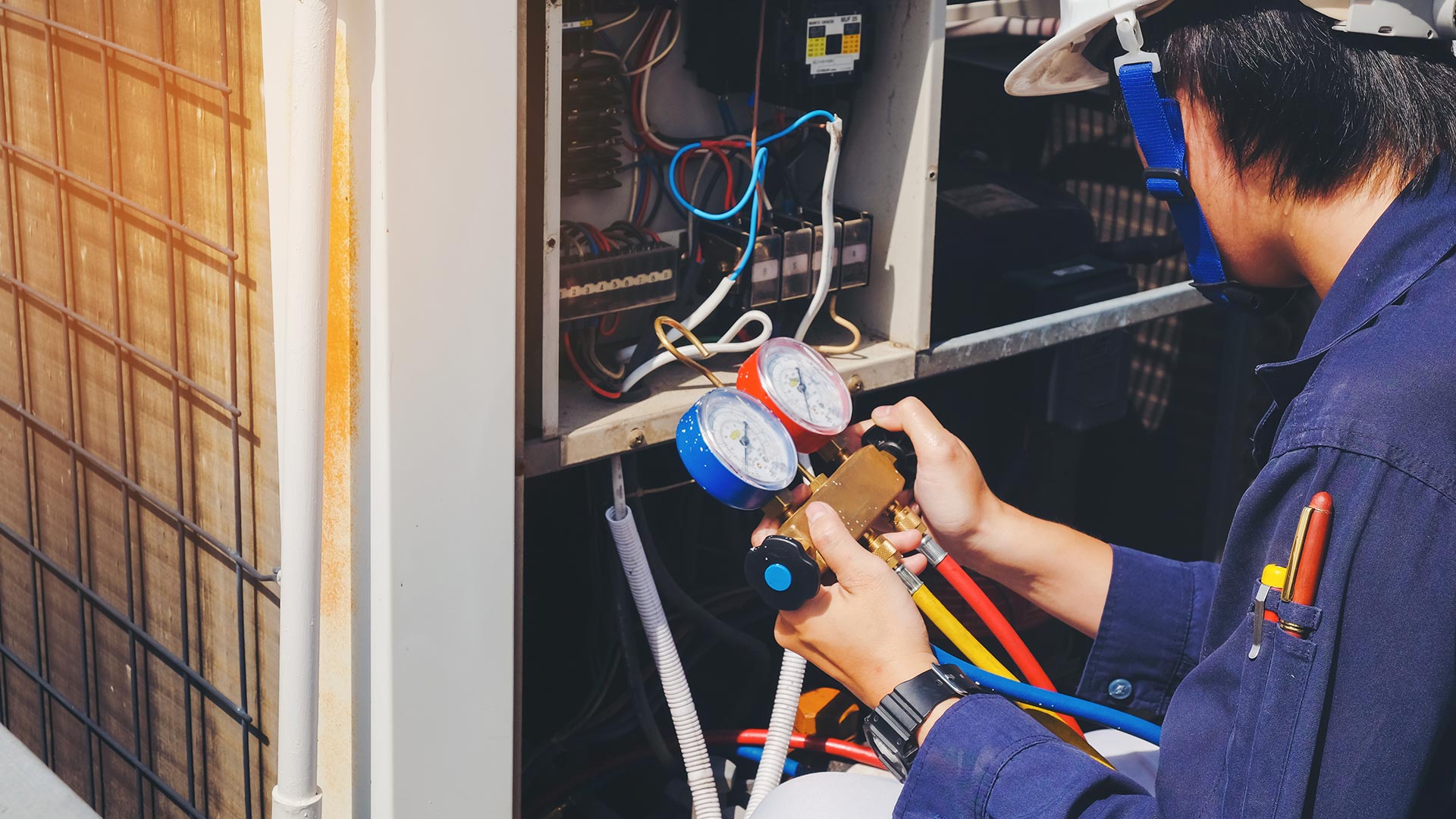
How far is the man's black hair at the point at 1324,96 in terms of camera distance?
1.07 metres

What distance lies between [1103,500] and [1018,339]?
1193mm

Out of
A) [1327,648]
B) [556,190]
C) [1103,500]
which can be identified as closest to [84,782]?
[556,190]

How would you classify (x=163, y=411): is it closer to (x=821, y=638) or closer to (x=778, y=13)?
(x=821, y=638)

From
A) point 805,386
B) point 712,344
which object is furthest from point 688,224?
point 805,386

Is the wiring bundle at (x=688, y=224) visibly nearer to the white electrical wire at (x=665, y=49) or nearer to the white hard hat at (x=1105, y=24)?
the white electrical wire at (x=665, y=49)

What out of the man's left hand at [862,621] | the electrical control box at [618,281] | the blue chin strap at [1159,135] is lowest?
the man's left hand at [862,621]

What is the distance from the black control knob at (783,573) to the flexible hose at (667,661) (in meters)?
0.32

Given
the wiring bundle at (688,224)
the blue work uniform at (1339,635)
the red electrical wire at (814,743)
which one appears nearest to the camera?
the blue work uniform at (1339,635)

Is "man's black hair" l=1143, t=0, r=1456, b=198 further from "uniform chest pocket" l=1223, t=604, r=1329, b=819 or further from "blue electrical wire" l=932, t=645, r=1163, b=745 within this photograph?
"blue electrical wire" l=932, t=645, r=1163, b=745

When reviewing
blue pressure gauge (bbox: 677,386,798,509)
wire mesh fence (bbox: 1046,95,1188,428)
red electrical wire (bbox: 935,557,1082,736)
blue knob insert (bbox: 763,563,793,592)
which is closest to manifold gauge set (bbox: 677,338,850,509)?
blue pressure gauge (bbox: 677,386,798,509)

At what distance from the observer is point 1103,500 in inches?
112

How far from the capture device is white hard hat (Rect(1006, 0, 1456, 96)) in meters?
1.05

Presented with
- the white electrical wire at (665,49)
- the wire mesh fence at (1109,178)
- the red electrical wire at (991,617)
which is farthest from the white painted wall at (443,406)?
the wire mesh fence at (1109,178)

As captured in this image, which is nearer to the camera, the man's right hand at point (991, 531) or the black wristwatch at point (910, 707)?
the black wristwatch at point (910, 707)
